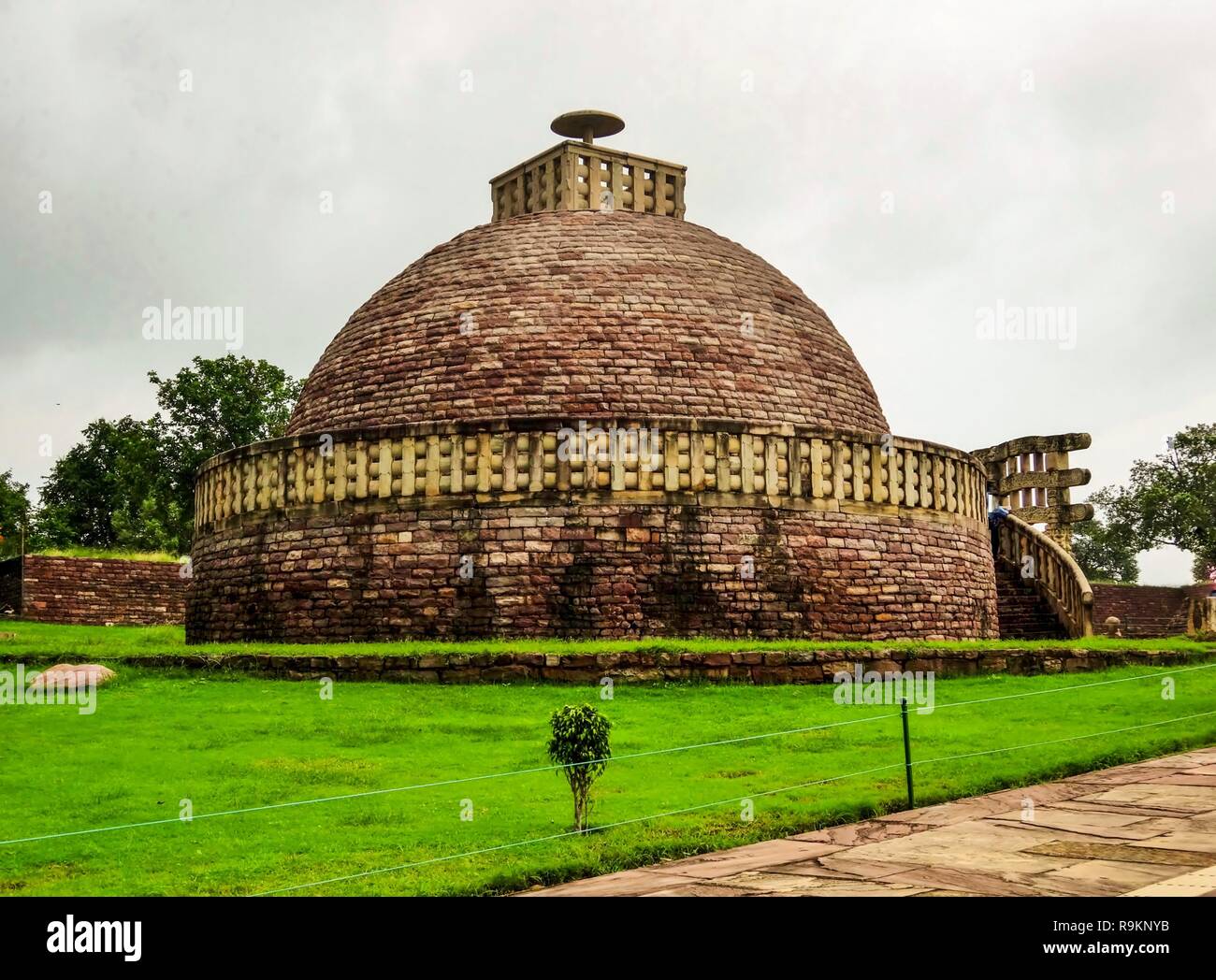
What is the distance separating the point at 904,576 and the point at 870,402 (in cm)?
534

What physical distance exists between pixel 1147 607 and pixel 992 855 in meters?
27.0

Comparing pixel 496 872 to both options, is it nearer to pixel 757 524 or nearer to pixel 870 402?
pixel 757 524

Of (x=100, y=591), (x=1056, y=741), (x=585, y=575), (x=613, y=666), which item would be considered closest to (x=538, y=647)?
(x=613, y=666)

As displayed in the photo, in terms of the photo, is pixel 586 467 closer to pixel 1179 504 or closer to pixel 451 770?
pixel 451 770

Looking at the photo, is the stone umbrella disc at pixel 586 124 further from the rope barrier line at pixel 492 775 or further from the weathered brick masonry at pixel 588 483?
the rope barrier line at pixel 492 775

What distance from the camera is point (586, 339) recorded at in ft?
61.0

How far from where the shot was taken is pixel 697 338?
18969 mm

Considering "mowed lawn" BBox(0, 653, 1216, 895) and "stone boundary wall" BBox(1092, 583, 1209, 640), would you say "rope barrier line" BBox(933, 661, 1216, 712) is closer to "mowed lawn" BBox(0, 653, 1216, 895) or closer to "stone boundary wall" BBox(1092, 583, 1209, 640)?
"mowed lawn" BBox(0, 653, 1216, 895)

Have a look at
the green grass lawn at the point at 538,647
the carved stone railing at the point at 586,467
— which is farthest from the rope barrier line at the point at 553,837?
the carved stone railing at the point at 586,467

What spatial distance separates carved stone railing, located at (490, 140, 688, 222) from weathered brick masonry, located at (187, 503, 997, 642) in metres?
8.91

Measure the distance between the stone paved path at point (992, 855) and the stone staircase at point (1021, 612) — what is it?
1390 cm

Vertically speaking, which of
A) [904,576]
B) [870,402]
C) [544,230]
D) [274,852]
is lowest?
[274,852]

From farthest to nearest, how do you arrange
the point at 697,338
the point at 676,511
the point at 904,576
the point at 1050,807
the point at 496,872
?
the point at 697,338
the point at 904,576
the point at 676,511
the point at 1050,807
the point at 496,872
